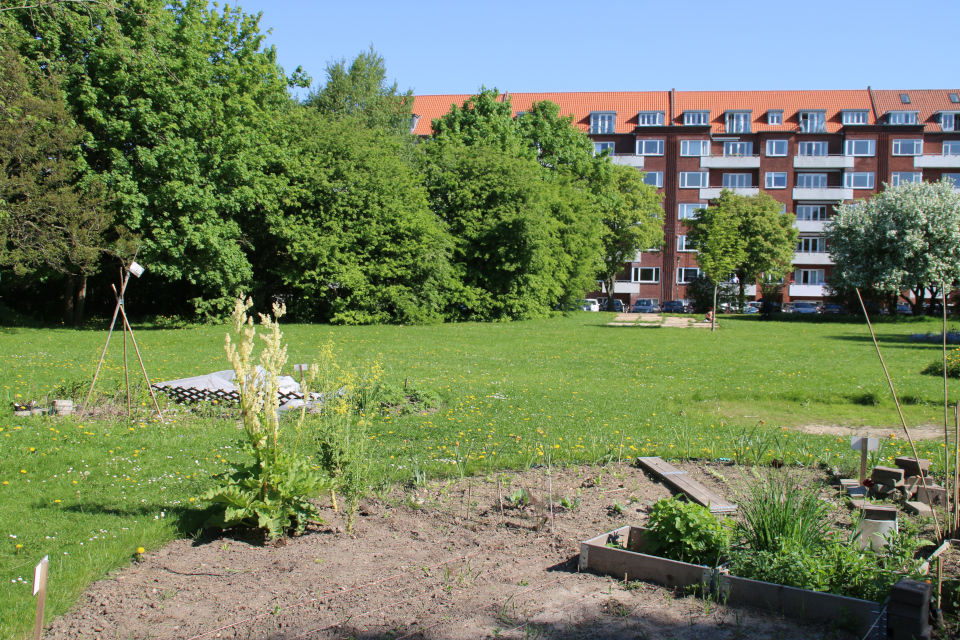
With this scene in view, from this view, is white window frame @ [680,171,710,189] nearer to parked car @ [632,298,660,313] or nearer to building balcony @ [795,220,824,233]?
building balcony @ [795,220,824,233]

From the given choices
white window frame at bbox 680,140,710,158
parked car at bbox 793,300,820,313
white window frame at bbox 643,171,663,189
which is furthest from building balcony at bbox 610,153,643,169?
parked car at bbox 793,300,820,313

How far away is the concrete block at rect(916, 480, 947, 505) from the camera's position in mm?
Result: 5250

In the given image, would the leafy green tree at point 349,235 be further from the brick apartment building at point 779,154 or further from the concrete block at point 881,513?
the brick apartment building at point 779,154

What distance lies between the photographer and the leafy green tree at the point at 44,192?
21.2 metres

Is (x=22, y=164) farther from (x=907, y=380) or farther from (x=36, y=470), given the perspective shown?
(x=907, y=380)

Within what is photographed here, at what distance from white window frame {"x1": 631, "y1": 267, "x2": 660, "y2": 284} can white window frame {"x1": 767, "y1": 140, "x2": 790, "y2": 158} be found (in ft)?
48.0

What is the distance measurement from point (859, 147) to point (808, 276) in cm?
1226

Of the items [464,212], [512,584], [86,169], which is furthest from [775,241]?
[512,584]

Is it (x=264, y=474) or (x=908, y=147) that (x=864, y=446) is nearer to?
(x=264, y=474)

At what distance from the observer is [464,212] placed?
3394 cm

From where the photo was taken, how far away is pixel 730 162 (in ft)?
209

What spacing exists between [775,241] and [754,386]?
43.5 meters

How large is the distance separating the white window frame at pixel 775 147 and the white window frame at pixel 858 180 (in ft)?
19.0

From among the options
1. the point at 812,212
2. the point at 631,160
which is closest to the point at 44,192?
the point at 631,160
